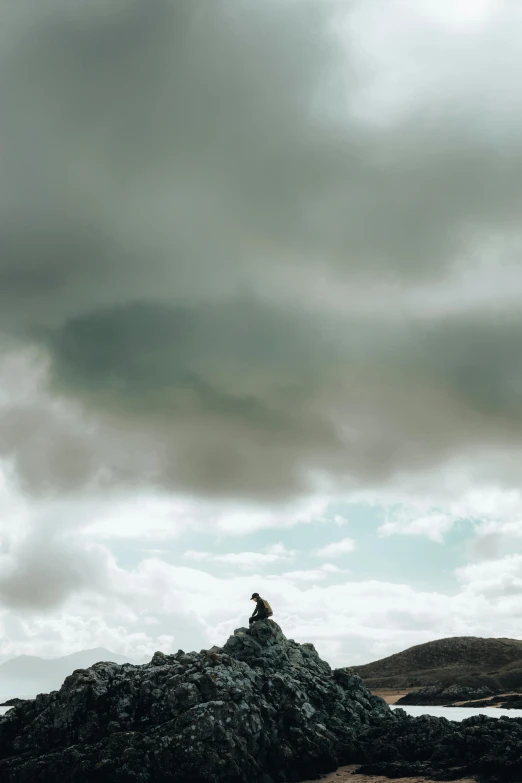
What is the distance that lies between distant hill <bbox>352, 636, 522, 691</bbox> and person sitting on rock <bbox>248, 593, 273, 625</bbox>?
10881 cm

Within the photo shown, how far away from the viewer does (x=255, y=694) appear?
129ft

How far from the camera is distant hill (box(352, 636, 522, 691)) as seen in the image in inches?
5753

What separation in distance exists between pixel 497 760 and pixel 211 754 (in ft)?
50.4

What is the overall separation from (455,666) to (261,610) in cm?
14387

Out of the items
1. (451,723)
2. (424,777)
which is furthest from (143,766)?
(451,723)

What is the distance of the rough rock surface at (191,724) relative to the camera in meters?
33.6

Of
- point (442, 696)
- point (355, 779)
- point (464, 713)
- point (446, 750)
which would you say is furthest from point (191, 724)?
point (442, 696)

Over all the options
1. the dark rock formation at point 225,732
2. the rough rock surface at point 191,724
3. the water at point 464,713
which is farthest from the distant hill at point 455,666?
the rough rock surface at point 191,724

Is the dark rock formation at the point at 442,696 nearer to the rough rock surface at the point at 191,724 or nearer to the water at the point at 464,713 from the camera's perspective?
the water at the point at 464,713

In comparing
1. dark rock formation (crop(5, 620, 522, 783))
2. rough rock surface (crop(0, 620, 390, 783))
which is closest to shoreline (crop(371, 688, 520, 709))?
dark rock formation (crop(5, 620, 522, 783))

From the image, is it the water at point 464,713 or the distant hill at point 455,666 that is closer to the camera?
the water at point 464,713

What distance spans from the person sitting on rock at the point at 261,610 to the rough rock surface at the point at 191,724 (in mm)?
3013

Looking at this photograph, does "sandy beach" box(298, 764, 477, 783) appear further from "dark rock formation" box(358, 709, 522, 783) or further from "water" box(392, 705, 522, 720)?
"water" box(392, 705, 522, 720)

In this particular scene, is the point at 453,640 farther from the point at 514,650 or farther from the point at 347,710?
the point at 347,710
